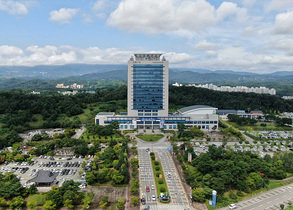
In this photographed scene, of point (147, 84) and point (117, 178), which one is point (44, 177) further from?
point (147, 84)

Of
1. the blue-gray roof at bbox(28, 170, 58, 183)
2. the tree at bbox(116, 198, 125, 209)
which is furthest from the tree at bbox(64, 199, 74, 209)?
the blue-gray roof at bbox(28, 170, 58, 183)

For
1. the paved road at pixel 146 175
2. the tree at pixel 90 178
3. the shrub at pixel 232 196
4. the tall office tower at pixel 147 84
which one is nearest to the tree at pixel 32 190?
the tree at pixel 90 178

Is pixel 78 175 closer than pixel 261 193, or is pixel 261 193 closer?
pixel 261 193

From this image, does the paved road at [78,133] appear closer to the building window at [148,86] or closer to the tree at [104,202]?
the building window at [148,86]

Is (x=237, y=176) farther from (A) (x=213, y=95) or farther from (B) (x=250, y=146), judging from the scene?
(A) (x=213, y=95)

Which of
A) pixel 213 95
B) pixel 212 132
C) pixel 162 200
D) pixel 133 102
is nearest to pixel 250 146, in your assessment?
pixel 212 132

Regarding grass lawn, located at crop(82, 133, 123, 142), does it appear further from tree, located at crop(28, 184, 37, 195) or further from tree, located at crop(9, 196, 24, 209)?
tree, located at crop(9, 196, 24, 209)
